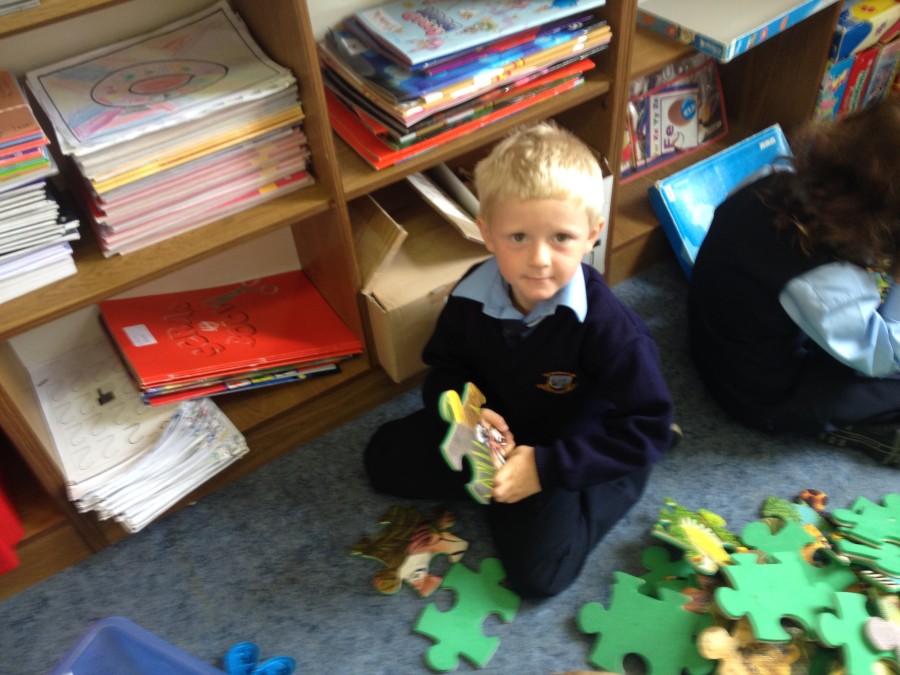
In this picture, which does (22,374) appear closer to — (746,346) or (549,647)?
(549,647)

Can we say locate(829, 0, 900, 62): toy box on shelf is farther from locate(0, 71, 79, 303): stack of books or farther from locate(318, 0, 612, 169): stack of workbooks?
locate(0, 71, 79, 303): stack of books

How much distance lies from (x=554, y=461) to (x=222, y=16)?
2.80ft

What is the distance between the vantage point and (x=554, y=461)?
3.82 feet

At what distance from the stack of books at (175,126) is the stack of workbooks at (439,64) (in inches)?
4.8

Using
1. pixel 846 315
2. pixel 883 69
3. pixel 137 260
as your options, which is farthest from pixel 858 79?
pixel 137 260

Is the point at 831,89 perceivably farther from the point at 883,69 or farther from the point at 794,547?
the point at 794,547

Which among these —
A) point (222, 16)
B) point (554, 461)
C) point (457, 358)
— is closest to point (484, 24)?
point (222, 16)

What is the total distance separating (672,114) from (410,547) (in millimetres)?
1165

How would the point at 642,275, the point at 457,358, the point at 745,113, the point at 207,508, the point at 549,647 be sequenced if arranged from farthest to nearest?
the point at 745,113, the point at 642,275, the point at 207,508, the point at 457,358, the point at 549,647

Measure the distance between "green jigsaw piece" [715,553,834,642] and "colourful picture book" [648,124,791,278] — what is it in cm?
69

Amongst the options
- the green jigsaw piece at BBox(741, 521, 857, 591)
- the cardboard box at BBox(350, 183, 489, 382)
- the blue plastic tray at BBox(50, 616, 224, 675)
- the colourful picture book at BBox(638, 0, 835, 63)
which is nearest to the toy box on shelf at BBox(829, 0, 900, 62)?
the colourful picture book at BBox(638, 0, 835, 63)

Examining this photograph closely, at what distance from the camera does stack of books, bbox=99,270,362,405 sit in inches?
53.1

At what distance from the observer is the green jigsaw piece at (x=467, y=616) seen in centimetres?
119

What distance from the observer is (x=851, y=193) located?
125 cm
